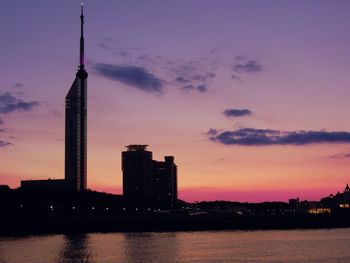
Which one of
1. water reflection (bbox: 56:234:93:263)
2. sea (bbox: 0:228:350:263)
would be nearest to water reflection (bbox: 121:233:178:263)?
sea (bbox: 0:228:350:263)

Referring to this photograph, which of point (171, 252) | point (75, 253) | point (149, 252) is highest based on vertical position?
point (75, 253)

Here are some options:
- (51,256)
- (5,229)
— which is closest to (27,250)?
(51,256)

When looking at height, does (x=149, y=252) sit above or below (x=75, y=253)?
below

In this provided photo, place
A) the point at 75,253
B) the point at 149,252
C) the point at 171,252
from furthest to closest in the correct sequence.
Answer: the point at 171,252 → the point at 149,252 → the point at 75,253

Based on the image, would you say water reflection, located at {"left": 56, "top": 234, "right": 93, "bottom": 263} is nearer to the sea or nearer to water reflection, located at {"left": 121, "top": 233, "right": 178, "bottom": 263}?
the sea

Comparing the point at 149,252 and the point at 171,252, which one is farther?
the point at 171,252

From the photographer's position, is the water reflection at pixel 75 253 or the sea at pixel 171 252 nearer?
the water reflection at pixel 75 253

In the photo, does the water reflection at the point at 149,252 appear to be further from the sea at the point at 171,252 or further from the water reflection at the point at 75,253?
the water reflection at the point at 75,253

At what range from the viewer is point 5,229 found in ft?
552

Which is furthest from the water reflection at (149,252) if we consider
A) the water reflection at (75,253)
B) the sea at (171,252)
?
the water reflection at (75,253)

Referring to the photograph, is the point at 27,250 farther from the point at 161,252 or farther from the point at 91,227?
the point at 91,227

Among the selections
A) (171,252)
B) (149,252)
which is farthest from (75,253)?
(171,252)

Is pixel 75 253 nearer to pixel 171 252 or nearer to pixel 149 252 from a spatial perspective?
pixel 149 252

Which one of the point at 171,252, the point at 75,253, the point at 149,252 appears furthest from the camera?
the point at 171,252
